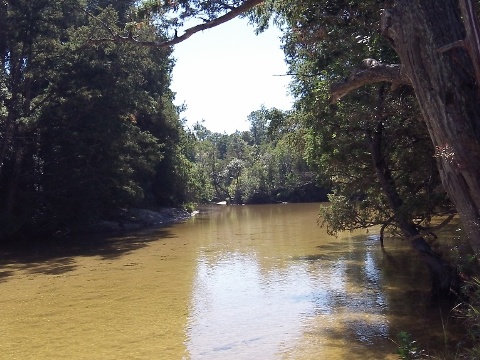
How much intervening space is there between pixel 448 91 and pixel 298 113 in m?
10.4

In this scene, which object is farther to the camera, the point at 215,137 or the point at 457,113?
the point at 215,137

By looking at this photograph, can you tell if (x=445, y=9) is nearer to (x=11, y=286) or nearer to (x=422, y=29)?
(x=422, y=29)

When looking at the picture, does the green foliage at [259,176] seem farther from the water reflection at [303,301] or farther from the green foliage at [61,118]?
the water reflection at [303,301]

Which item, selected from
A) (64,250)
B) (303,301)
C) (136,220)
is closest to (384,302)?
(303,301)

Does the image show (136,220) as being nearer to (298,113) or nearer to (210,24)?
(298,113)

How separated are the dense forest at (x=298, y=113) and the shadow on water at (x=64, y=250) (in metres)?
1.42

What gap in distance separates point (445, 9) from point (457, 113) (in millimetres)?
1060

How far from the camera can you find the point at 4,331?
921 centimetres

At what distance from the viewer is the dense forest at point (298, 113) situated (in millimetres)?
5062

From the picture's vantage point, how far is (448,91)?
16.2 feet

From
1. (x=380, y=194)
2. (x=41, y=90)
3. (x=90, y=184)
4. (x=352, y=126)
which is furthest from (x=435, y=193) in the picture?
(x=41, y=90)

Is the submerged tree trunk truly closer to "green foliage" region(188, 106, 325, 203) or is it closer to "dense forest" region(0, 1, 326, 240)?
"dense forest" region(0, 1, 326, 240)

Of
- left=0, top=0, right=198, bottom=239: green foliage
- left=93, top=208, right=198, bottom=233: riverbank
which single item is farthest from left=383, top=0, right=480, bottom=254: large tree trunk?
left=93, top=208, right=198, bottom=233: riverbank

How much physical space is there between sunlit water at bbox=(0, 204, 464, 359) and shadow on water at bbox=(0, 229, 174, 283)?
5.1 inches
